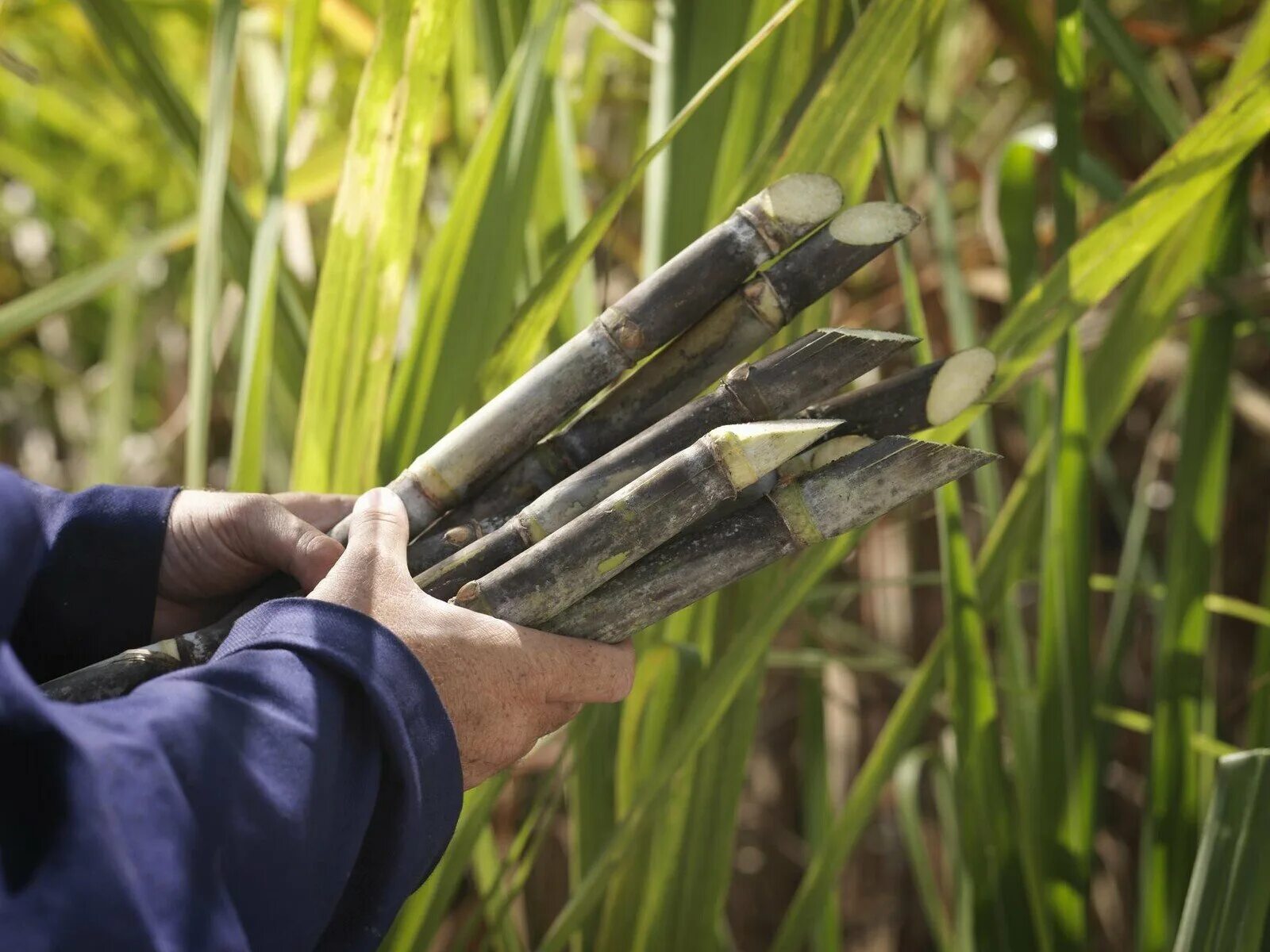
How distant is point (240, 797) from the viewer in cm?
34

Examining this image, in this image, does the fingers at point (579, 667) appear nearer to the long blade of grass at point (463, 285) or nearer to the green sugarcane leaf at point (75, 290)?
the long blade of grass at point (463, 285)

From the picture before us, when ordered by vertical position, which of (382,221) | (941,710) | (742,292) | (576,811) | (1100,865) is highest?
(382,221)

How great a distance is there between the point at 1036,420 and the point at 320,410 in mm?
457

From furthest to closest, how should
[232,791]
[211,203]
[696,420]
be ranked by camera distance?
[211,203]
[696,420]
[232,791]

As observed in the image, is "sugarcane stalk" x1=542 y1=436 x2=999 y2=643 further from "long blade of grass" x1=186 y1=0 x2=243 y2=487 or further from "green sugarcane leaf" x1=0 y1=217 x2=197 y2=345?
"green sugarcane leaf" x1=0 y1=217 x2=197 y2=345

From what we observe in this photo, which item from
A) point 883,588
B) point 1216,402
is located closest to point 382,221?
point 1216,402

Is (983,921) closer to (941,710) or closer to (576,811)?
(576,811)

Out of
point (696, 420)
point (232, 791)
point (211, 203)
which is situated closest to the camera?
point (232, 791)

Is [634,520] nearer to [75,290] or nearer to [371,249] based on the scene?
[371,249]

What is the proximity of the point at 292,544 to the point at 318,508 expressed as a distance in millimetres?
53

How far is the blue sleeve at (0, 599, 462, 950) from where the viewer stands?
1.00 ft

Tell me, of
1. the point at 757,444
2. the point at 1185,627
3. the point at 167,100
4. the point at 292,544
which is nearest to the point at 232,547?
the point at 292,544

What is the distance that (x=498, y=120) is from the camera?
0.58 metres

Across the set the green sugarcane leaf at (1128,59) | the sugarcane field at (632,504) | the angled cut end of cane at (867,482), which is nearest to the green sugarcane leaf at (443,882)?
the sugarcane field at (632,504)
